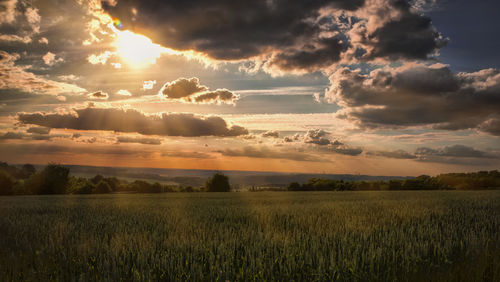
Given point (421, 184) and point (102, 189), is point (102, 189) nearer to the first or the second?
point (102, 189)

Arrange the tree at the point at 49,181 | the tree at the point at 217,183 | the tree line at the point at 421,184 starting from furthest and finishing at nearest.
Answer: the tree at the point at 217,183 → the tree at the point at 49,181 → the tree line at the point at 421,184

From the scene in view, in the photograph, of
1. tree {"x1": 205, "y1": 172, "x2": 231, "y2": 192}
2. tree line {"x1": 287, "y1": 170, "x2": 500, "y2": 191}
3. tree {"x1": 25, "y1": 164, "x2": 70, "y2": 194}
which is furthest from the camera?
tree {"x1": 205, "y1": 172, "x2": 231, "y2": 192}

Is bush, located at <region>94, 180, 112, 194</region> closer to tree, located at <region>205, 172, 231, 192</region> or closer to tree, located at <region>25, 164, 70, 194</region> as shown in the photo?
tree, located at <region>25, 164, 70, 194</region>

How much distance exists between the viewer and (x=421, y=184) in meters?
56.6

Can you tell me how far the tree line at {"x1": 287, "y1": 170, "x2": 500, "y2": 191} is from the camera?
5703cm

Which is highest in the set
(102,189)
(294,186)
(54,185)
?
(294,186)

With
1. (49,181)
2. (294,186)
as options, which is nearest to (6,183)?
(49,181)

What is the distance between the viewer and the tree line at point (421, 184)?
187 feet

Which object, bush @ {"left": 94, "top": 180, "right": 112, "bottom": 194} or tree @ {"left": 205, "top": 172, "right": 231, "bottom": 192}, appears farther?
Result: tree @ {"left": 205, "top": 172, "right": 231, "bottom": 192}

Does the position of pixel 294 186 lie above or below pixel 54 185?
above

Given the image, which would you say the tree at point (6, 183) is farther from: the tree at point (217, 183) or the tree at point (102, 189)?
the tree at point (217, 183)

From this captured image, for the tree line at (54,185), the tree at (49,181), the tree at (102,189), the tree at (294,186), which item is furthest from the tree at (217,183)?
the tree at (49,181)

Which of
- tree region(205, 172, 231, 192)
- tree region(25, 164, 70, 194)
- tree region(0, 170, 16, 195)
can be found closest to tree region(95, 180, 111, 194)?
tree region(25, 164, 70, 194)

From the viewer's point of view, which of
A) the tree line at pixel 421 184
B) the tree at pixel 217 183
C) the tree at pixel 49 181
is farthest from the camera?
the tree at pixel 217 183
